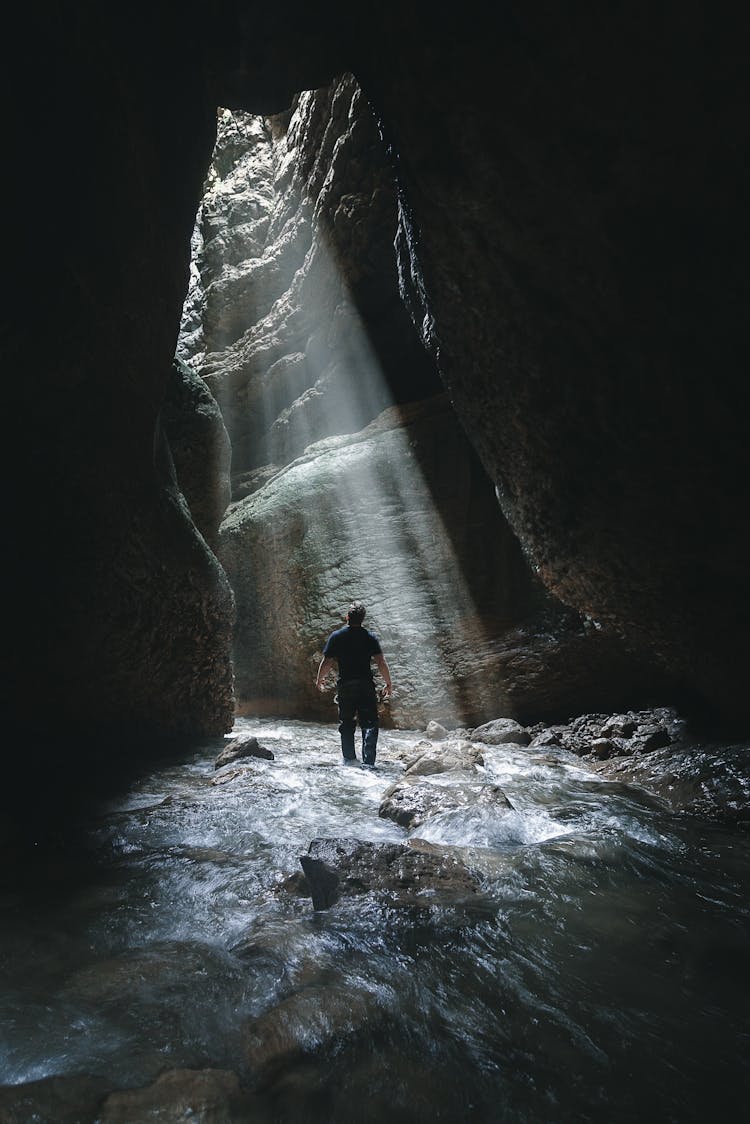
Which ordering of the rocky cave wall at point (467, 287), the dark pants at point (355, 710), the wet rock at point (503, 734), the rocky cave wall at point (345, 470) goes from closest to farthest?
the rocky cave wall at point (467, 287) < the dark pants at point (355, 710) < the wet rock at point (503, 734) < the rocky cave wall at point (345, 470)

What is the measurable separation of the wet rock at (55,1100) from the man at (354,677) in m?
4.91

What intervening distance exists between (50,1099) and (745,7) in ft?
14.9

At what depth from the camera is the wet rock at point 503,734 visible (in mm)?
7176

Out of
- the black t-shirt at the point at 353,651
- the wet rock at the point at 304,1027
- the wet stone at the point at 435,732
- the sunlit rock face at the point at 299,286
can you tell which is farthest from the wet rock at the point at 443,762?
the sunlit rock face at the point at 299,286

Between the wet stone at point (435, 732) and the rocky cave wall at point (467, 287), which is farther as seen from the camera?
the wet stone at point (435, 732)

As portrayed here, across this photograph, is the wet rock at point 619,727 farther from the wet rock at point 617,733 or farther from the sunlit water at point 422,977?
the sunlit water at point 422,977

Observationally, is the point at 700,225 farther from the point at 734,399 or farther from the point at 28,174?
the point at 28,174

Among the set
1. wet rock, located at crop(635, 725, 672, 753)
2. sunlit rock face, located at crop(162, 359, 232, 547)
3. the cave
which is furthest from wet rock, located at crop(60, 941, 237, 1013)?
sunlit rock face, located at crop(162, 359, 232, 547)

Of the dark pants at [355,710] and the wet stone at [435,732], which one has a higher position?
the dark pants at [355,710]

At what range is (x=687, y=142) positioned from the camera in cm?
273

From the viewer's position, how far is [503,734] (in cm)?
723

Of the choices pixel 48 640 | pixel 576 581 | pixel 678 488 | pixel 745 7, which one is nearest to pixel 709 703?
pixel 576 581

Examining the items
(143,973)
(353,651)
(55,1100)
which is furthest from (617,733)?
(55,1100)

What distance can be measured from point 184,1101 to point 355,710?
519 cm
